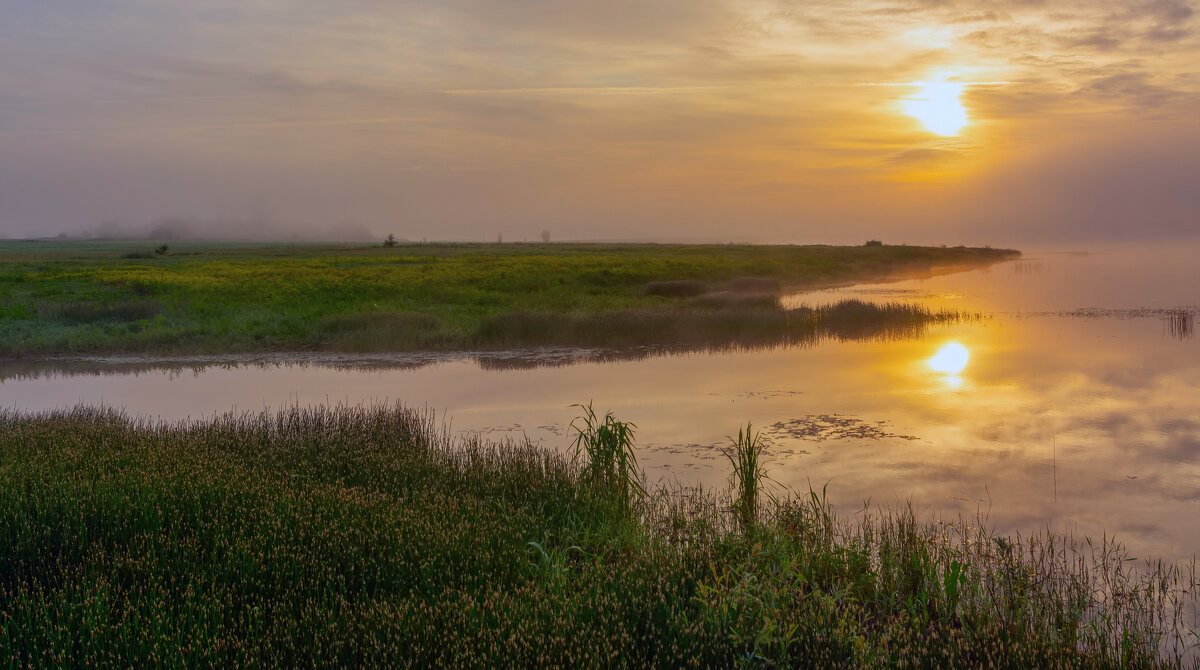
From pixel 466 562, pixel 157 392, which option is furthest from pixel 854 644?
pixel 157 392

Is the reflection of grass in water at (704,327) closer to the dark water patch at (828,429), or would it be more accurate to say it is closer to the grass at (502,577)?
the dark water patch at (828,429)

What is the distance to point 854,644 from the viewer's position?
5551 millimetres

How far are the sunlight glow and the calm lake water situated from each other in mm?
362

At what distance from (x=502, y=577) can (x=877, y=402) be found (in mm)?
11483

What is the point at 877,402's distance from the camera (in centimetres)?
1611

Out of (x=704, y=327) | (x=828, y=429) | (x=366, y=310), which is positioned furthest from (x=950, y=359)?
(x=366, y=310)

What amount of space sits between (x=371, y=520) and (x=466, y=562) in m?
1.33

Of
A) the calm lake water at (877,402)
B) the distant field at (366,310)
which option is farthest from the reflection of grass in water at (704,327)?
the calm lake water at (877,402)

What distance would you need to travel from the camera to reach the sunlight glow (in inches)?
790

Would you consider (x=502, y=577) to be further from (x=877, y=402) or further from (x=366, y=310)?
(x=366, y=310)

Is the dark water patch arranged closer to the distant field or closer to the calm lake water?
the calm lake water

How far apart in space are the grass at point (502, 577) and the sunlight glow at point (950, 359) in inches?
469

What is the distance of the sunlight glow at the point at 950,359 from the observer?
20078 millimetres

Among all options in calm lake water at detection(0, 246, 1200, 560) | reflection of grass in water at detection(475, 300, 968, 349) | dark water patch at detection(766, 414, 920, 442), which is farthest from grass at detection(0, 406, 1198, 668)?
reflection of grass in water at detection(475, 300, 968, 349)
